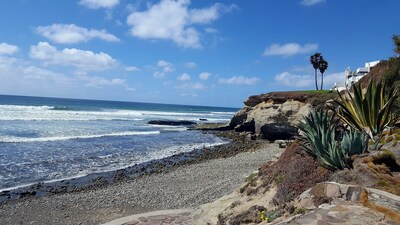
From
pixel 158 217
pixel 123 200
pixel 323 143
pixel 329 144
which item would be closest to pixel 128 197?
pixel 123 200

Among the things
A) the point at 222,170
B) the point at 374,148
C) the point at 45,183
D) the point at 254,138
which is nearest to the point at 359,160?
the point at 374,148

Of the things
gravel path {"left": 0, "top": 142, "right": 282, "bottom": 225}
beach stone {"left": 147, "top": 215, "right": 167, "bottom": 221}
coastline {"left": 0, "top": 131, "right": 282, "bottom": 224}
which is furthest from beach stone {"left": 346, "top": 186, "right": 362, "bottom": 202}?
coastline {"left": 0, "top": 131, "right": 282, "bottom": 224}

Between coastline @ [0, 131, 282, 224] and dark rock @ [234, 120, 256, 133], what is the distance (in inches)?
838

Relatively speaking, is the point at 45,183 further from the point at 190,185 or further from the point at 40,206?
the point at 190,185

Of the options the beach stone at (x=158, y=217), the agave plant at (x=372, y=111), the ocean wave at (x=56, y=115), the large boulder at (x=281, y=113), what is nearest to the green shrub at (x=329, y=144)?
the agave plant at (x=372, y=111)

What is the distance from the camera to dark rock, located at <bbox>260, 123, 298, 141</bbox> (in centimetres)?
3409

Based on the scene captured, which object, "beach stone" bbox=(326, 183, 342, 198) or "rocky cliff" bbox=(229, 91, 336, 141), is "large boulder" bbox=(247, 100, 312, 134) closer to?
"rocky cliff" bbox=(229, 91, 336, 141)

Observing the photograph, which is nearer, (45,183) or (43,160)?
(45,183)

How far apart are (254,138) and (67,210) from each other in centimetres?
2613

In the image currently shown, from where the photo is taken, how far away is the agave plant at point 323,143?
23.9ft

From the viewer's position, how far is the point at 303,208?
225 inches

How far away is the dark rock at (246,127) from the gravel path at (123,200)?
23266 mm

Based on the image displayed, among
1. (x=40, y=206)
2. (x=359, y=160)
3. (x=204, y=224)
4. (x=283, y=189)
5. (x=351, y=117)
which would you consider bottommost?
(x=40, y=206)

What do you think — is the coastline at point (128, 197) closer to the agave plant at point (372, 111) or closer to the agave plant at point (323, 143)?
the agave plant at point (323, 143)
